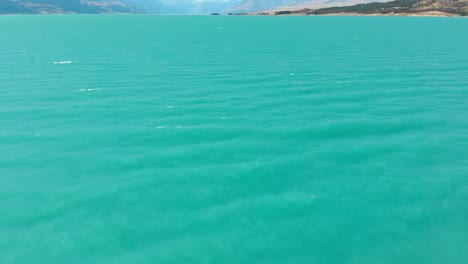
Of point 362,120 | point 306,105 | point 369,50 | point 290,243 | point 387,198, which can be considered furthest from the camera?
point 369,50

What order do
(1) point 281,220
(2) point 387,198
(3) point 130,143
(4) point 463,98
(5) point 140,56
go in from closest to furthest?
(1) point 281,220, (2) point 387,198, (3) point 130,143, (4) point 463,98, (5) point 140,56

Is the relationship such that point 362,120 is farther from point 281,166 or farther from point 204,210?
point 204,210

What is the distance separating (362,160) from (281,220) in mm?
12752

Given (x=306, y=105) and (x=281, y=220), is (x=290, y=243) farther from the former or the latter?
(x=306, y=105)

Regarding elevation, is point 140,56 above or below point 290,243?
above

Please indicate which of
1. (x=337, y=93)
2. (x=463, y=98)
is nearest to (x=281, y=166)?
(x=337, y=93)

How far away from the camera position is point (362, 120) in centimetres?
4356

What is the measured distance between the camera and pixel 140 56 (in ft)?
305

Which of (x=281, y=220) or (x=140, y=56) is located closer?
(x=281, y=220)

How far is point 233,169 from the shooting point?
106 feet

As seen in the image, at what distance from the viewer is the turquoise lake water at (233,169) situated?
22891 millimetres

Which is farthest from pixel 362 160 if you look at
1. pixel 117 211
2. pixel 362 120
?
pixel 117 211

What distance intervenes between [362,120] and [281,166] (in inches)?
637

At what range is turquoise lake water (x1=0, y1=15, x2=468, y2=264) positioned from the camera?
2289 cm
